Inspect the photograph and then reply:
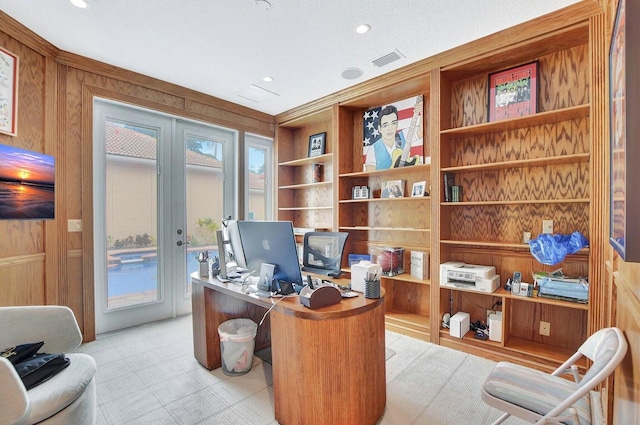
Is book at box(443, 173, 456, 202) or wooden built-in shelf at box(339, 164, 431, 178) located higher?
wooden built-in shelf at box(339, 164, 431, 178)

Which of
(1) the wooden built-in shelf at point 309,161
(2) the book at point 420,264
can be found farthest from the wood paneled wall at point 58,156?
(2) the book at point 420,264

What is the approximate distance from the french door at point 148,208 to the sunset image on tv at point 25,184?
470 millimetres

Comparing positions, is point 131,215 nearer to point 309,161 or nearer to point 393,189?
point 309,161

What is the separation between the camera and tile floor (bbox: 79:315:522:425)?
6.07 feet

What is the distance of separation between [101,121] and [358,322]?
332 cm

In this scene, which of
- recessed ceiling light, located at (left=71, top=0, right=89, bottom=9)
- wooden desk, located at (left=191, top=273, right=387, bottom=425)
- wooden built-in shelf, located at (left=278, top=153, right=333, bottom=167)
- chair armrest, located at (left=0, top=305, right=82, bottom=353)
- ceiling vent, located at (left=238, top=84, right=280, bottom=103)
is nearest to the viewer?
wooden desk, located at (left=191, top=273, right=387, bottom=425)

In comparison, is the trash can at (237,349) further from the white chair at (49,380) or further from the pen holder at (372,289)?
the pen holder at (372,289)

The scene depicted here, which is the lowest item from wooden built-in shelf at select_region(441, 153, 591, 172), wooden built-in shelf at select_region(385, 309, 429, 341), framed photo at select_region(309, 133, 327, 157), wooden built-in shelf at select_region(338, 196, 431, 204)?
wooden built-in shelf at select_region(385, 309, 429, 341)

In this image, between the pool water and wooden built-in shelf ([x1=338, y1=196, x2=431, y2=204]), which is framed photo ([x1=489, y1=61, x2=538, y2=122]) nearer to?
wooden built-in shelf ([x1=338, y1=196, x2=431, y2=204])

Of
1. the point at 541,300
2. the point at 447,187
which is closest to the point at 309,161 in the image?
the point at 447,187

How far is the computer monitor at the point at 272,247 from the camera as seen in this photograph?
5.95ft

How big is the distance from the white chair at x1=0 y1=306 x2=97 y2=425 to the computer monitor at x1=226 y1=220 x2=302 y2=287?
1076mm

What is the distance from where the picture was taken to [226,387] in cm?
215

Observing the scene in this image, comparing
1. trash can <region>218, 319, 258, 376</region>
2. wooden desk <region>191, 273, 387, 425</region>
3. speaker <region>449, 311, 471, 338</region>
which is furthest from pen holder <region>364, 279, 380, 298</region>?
speaker <region>449, 311, 471, 338</region>
